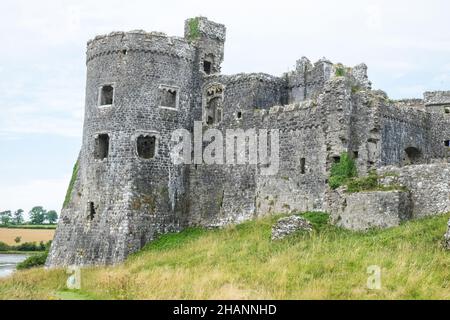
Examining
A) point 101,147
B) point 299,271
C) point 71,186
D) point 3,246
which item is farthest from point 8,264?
point 299,271

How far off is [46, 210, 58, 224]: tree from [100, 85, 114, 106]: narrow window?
263 ft

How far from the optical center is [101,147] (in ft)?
102

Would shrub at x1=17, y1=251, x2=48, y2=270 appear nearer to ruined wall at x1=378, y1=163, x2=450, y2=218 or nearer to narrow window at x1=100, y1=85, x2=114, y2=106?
narrow window at x1=100, y1=85, x2=114, y2=106

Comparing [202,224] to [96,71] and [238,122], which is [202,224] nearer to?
[238,122]

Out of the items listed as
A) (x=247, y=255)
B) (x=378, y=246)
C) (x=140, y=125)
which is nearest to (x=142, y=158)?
(x=140, y=125)

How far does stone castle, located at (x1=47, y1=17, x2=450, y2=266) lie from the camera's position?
2652 centimetres

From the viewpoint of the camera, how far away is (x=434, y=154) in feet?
97.3

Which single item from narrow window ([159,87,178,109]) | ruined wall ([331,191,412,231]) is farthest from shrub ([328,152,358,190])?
narrow window ([159,87,178,109])

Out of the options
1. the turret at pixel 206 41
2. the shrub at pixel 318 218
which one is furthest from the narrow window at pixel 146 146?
the shrub at pixel 318 218

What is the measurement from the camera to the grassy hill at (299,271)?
602 inches

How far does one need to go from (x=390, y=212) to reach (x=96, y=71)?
1719cm

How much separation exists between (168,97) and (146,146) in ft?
9.08

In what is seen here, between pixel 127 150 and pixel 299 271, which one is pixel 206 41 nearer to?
pixel 127 150
